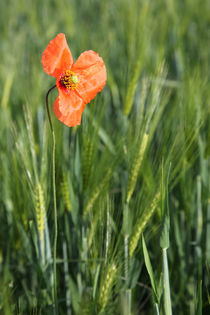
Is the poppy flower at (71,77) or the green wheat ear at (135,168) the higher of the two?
the poppy flower at (71,77)

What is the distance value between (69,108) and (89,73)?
0.07 metres

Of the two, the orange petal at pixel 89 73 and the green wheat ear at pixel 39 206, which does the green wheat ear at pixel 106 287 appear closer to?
the green wheat ear at pixel 39 206

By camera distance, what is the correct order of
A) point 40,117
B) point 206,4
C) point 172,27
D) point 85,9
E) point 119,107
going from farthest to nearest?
1. point 85,9
2. point 206,4
3. point 172,27
4. point 119,107
5. point 40,117

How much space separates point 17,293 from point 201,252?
0.42m

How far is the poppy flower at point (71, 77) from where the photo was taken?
550 mm

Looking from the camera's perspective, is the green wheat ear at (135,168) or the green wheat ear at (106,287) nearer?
the green wheat ear at (106,287)

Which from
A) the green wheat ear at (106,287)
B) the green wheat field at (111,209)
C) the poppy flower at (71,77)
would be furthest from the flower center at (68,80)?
the green wheat ear at (106,287)

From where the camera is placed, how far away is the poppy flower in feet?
1.80

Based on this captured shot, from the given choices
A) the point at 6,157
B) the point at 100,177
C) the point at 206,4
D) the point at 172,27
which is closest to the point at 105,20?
the point at 172,27

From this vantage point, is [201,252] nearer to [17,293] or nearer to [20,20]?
[17,293]

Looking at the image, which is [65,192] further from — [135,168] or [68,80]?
[68,80]

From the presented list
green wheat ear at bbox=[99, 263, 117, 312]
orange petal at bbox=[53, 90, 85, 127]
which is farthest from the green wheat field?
orange petal at bbox=[53, 90, 85, 127]

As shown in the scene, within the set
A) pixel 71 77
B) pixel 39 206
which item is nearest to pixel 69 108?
pixel 71 77

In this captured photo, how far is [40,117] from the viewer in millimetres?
1134
